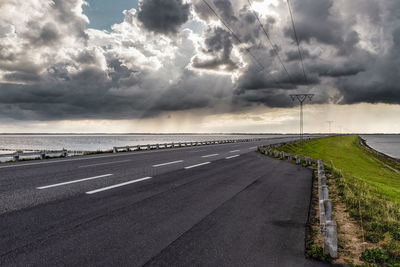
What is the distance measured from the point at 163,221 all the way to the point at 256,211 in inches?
94.3

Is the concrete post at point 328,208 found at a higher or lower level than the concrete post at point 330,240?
higher

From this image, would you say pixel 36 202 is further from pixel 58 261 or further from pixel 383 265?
pixel 383 265

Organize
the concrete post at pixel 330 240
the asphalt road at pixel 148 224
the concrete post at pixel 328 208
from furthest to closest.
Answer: the concrete post at pixel 328 208
the concrete post at pixel 330 240
the asphalt road at pixel 148 224

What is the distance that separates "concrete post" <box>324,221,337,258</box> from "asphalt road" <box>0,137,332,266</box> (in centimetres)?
40

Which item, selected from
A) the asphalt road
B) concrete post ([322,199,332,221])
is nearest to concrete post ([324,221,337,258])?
the asphalt road

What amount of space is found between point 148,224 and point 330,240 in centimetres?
324

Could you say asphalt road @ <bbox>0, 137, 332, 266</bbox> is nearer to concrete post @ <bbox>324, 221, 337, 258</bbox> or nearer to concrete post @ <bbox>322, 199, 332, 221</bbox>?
concrete post @ <bbox>324, 221, 337, 258</bbox>

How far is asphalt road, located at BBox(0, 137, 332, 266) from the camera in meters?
3.73

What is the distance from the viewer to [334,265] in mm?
3781

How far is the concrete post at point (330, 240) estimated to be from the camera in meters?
3.95

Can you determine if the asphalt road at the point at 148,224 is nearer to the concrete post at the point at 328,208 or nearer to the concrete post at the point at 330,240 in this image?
the concrete post at the point at 330,240

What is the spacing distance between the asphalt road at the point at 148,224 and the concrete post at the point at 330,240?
40 centimetres

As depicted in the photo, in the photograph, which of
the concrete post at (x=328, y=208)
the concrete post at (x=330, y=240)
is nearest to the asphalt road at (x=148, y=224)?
the concrete post at (x=330, y=240)

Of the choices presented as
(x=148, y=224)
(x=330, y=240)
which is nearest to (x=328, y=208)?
(x=330, y=240)
